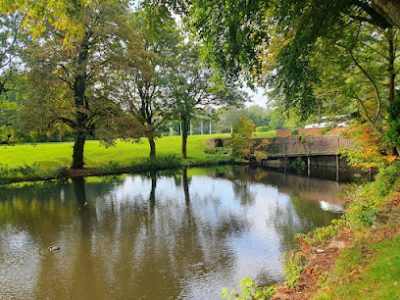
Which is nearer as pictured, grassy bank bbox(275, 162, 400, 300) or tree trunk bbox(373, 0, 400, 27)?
grassy bank bbox(275, 162, 400, 300)

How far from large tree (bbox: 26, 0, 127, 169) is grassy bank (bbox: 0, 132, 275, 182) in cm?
226

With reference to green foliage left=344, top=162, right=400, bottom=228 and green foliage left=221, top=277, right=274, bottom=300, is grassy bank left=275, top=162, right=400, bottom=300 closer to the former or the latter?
green foliage left=344, top=162, right=400, bottom=228

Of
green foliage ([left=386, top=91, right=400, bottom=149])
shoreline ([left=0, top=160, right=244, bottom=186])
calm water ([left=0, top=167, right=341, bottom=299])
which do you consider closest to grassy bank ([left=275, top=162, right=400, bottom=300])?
green foliage ([left=386, top=91, right=400, bottom=149])

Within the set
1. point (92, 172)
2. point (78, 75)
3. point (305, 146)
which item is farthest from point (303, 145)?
point (78, 75)

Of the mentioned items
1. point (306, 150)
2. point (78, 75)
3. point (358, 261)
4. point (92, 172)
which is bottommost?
point (92, 172)

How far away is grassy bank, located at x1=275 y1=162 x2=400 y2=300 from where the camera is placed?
16.0 feet

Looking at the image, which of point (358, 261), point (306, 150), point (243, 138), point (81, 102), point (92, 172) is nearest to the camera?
point (358, 261)

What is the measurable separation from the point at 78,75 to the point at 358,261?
24.2m

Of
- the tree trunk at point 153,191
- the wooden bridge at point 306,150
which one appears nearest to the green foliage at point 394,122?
the tree trunk at point 153,191

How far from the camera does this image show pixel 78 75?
2606 centimetres

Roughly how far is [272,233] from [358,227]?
4.33 metres

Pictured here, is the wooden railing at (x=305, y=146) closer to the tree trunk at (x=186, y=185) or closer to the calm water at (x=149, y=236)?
the calm water at (x=149, y=236)

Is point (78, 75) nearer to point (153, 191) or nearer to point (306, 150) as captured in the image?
point (153, 191)

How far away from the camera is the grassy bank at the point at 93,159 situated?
25891 millimetres
